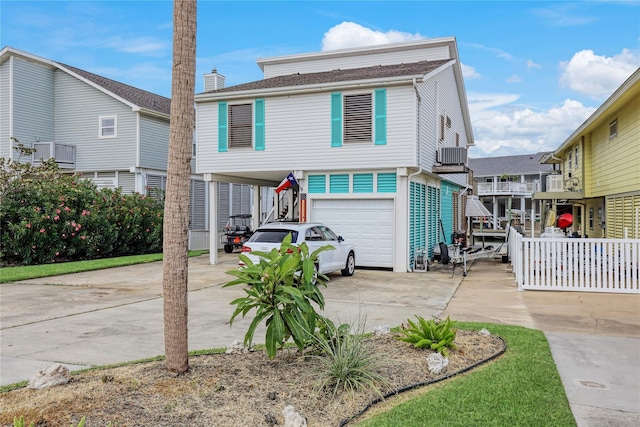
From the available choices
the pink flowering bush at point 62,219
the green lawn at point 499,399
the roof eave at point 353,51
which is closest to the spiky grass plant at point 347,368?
the green lawn at point 499,399

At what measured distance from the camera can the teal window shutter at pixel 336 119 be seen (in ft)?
52.9

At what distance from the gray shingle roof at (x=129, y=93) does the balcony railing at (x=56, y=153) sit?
338cm

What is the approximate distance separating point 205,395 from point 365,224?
40.5ft

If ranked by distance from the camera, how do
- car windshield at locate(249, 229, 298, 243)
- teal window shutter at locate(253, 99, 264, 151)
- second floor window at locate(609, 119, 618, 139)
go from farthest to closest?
teal window shutter at locate(253, 99, 264, 151), second floor window at locate(609, 119, 618, 139), car windshield at locate(249, 229, 298, 243)

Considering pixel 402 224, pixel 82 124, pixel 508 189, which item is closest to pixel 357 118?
pixel 402 224

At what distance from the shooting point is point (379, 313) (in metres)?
9.09

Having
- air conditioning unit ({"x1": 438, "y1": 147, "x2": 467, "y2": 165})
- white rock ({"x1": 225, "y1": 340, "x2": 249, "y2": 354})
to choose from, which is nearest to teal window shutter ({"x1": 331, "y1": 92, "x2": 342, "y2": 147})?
air conditioning unit ({"x1": 438, "y1": 147, "x2": 467, "y2": 165})

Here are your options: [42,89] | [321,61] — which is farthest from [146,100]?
[321,61]

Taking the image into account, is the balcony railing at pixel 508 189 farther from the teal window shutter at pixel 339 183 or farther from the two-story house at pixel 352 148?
the teal window shutter at pixel 339 183

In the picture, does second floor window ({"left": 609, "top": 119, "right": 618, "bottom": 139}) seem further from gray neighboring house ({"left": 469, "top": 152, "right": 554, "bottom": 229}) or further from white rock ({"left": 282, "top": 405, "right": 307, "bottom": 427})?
gray neighboring house ({"left": 469, "top": 152, "right": 554, "bottom": 229})

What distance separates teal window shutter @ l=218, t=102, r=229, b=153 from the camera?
693 inches

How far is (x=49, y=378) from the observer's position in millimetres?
4539

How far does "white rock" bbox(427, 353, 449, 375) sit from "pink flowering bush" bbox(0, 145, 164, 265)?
15.0 metres

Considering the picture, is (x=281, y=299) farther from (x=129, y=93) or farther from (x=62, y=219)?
(x=129, y=93)
